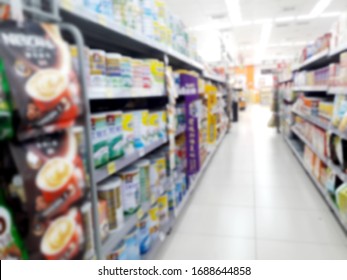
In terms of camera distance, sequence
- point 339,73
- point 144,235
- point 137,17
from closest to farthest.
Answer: point 137,17 → point 144,235 → point 339,73

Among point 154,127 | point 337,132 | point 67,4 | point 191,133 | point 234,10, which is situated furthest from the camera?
point 234,10

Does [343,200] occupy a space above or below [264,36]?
below

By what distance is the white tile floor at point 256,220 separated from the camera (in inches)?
78.0

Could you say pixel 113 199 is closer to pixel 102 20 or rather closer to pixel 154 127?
pixel 154 127

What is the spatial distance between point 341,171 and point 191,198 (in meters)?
1.42

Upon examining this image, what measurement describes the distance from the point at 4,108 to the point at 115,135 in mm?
760

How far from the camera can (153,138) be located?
1.86m

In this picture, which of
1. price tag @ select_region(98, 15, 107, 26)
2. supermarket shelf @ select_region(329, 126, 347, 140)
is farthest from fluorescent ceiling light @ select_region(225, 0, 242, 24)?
price tag @ select_region(98, 15, 107, 26)

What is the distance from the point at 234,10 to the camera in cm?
860

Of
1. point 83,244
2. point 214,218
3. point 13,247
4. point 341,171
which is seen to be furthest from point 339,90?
point 13,247

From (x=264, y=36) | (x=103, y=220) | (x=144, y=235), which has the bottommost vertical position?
(x=144, y=235)

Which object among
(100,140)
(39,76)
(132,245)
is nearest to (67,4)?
(39,76)

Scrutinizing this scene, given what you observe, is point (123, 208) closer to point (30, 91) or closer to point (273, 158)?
point (30, 91)

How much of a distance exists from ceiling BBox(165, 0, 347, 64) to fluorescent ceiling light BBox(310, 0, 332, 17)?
100 millimetres
